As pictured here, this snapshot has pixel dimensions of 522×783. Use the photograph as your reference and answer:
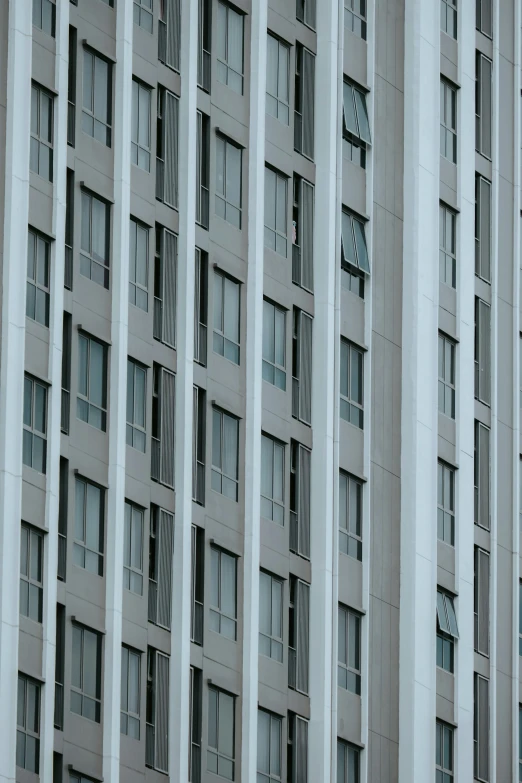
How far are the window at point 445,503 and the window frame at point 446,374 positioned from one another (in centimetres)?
141

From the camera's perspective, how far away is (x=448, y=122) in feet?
176

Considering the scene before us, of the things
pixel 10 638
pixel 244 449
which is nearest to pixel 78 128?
pixel 244 449

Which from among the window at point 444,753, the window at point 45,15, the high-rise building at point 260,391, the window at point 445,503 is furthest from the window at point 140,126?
the window at point 444,753

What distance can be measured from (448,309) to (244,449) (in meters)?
7.92

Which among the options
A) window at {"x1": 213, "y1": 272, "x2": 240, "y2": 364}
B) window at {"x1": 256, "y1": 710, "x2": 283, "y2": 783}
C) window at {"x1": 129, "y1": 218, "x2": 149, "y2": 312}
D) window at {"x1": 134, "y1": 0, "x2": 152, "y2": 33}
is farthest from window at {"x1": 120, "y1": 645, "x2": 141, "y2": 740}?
window at {"x1": 134, "y1": 0, "x2": 152, "y2": 33}

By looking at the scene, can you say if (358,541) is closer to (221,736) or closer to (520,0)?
(221,736)

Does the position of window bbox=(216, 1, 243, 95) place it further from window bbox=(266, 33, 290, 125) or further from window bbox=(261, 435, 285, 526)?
window bbox=(261, 435, 285, 526)

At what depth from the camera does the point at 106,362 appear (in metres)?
45.5

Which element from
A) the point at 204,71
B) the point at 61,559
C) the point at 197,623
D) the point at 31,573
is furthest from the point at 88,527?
the point at 204,71

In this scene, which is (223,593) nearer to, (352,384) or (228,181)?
(352,384)

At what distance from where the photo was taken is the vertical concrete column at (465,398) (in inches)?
2028

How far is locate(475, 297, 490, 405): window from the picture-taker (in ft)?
176

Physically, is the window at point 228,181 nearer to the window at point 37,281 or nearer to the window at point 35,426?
the window at point 37,281

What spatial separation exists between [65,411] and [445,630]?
1220 cm
